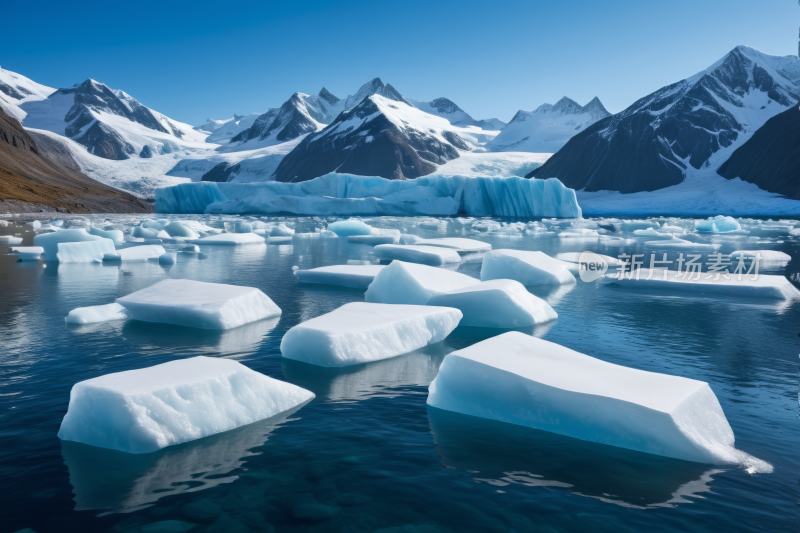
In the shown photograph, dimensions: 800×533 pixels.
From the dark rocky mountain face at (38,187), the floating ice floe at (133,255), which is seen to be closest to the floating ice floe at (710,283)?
the floating ice floe at (133,255)

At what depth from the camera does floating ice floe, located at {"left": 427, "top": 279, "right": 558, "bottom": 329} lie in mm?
7543

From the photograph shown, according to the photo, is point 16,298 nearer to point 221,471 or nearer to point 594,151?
point 221,471

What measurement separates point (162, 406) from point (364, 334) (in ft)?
7.74

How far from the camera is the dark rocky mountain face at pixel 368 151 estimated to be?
107875mm

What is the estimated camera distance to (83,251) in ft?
48.1

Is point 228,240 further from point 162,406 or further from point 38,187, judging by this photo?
point 38,187

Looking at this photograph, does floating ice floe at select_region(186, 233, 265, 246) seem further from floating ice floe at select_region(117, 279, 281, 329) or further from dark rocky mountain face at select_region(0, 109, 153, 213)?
dark rocky mountain face at select_region(0, 109, 153, 213)

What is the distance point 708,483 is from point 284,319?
19.1 feet

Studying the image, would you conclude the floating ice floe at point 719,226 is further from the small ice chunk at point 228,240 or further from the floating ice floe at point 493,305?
the floating ice floe at point 493,305

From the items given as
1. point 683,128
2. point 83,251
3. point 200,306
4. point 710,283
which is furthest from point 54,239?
point 683,128

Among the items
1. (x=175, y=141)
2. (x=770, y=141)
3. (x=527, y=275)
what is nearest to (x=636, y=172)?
(x=770, y=141)

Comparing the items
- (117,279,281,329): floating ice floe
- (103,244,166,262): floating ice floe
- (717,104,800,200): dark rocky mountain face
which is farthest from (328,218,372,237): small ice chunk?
(717,104,800,200): dark rocky mountain face

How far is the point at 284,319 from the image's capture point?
803cm

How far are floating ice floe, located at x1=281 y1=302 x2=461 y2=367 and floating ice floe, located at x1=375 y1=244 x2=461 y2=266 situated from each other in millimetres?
7601
